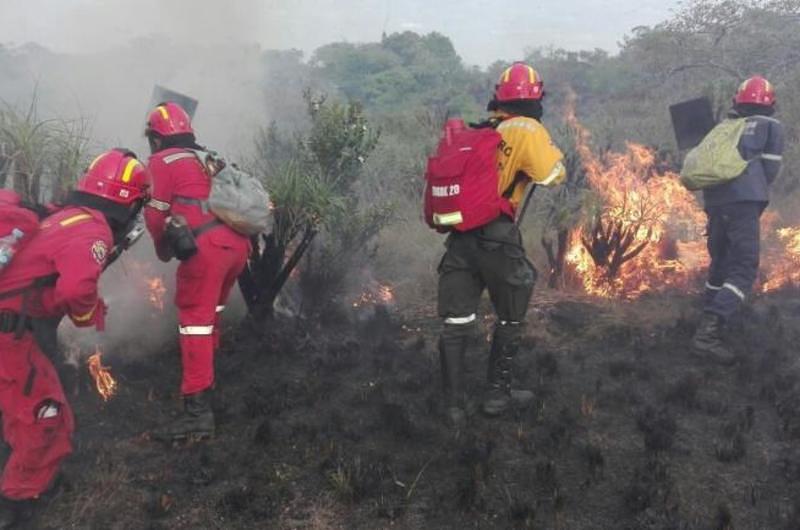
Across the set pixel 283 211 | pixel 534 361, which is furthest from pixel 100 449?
pixel 534 361

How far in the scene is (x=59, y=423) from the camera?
3.32m

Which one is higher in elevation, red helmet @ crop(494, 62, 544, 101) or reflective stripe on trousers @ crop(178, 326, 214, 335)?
red helmet @ crop(494, 62, 544, 101)

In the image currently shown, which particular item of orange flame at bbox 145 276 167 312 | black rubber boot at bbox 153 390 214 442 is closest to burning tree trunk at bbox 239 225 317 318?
orange flame at bbox 145 276 167 312

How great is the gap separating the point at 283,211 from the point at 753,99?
4.26m

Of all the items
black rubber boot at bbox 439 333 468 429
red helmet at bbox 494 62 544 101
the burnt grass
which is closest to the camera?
the burnt grass

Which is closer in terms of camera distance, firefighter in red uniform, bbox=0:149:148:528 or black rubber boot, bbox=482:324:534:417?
firefighter in red uniform, bbox=0:149:148:528

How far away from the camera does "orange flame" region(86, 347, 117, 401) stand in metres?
4.57

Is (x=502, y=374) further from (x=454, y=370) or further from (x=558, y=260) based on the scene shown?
(x=558, y=260)

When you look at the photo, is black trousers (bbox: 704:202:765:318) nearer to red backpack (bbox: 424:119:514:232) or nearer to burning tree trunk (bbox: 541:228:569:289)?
burning tree trunk (bbox: 541:228:569:289)

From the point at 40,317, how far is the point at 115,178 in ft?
2.64

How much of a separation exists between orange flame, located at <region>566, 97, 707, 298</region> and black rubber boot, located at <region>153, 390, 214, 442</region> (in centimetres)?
464

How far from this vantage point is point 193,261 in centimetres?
403

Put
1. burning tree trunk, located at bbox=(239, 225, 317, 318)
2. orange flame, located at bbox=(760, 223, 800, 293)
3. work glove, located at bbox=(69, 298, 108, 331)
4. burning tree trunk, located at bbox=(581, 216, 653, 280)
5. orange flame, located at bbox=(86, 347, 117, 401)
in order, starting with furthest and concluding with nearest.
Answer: orange flame, located at bbox=(760, 223, 800, 293) → burning tree trunk, located at bbox=(581, 216, 653, 280) → burning tree trunk, located at bbox=(239, 225, 317, 318) → orange flame, located at bbox=(86, 347, 117, 401) → work glove, located at bbox=(69, 298, 108, 331)

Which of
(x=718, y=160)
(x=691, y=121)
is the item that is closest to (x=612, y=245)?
(x=691, y=121)
